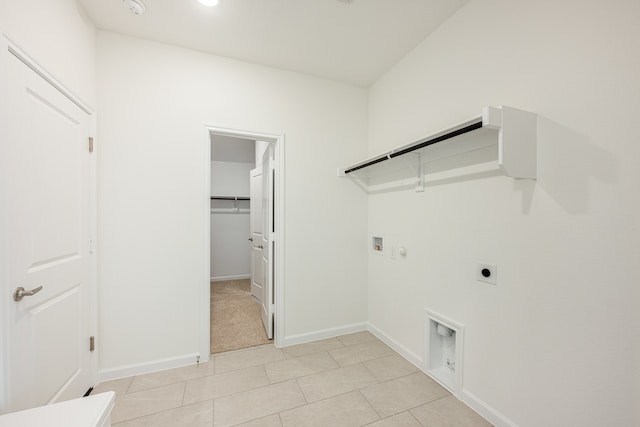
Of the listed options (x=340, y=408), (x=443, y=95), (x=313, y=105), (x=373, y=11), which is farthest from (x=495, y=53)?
(x=340, y=408)

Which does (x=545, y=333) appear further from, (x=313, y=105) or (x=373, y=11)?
(x=313, y=105)

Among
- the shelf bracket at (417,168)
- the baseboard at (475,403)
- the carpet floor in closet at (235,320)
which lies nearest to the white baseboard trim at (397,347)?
the baseboard at (475,403)

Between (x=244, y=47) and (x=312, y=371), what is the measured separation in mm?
2858

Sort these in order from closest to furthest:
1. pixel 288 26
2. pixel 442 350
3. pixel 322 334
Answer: pixel 288 26 → pixel 442 350 → pixel 322 334

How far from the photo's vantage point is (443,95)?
6.64ft

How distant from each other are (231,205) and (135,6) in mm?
4036

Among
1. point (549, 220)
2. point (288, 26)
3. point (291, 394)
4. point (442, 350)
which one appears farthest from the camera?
point (442, 350)

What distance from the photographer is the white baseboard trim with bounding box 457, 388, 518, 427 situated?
1.57 metres

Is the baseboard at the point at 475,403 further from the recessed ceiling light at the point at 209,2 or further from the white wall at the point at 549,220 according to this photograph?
the recessed ceiling light at the point at 209,2

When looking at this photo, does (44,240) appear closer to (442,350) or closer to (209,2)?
(209,2)

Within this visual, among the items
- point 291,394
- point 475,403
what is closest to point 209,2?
point 291,394

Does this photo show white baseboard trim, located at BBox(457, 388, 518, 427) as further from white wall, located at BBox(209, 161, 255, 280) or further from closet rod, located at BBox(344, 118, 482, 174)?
white wall, located at BBox(209, 161, 255, 280)

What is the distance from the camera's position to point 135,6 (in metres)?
1.80

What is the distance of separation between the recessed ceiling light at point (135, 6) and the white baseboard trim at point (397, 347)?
3.41 meters
